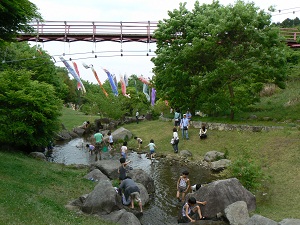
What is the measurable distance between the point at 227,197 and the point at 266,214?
1.62 m

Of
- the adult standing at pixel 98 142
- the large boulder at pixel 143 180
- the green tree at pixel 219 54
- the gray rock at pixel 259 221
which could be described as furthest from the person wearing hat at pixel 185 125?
the gray rock at pixel 259 221

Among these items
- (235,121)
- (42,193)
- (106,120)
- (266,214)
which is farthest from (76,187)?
(106,120)

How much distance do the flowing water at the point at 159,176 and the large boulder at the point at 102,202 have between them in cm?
137

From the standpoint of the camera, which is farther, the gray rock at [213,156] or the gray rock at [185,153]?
the gray rock at [185,153]

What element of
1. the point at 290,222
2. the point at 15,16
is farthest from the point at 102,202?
the point at 15,16

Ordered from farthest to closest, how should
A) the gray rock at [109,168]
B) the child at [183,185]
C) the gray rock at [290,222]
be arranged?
the gray rock at [109,168]
the child at [183,185]
the gray rock at [290,222]

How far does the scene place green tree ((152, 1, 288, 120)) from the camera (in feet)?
90.6

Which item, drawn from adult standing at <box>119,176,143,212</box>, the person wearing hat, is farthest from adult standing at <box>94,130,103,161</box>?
adult standing at <box>119,176,143,212</box>

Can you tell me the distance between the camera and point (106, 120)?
160 feet

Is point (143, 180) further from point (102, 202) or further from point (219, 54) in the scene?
point (219, 54)

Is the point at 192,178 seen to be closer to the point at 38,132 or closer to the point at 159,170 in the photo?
the point at 159,170

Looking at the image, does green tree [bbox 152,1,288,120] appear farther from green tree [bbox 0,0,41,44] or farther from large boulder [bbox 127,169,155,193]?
green tree [bbox 0,0,41,44]

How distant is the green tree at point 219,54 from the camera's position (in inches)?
1087

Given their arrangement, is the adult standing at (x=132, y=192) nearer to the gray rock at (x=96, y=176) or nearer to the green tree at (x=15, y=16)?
the gray rock at (x=96, y=176)
